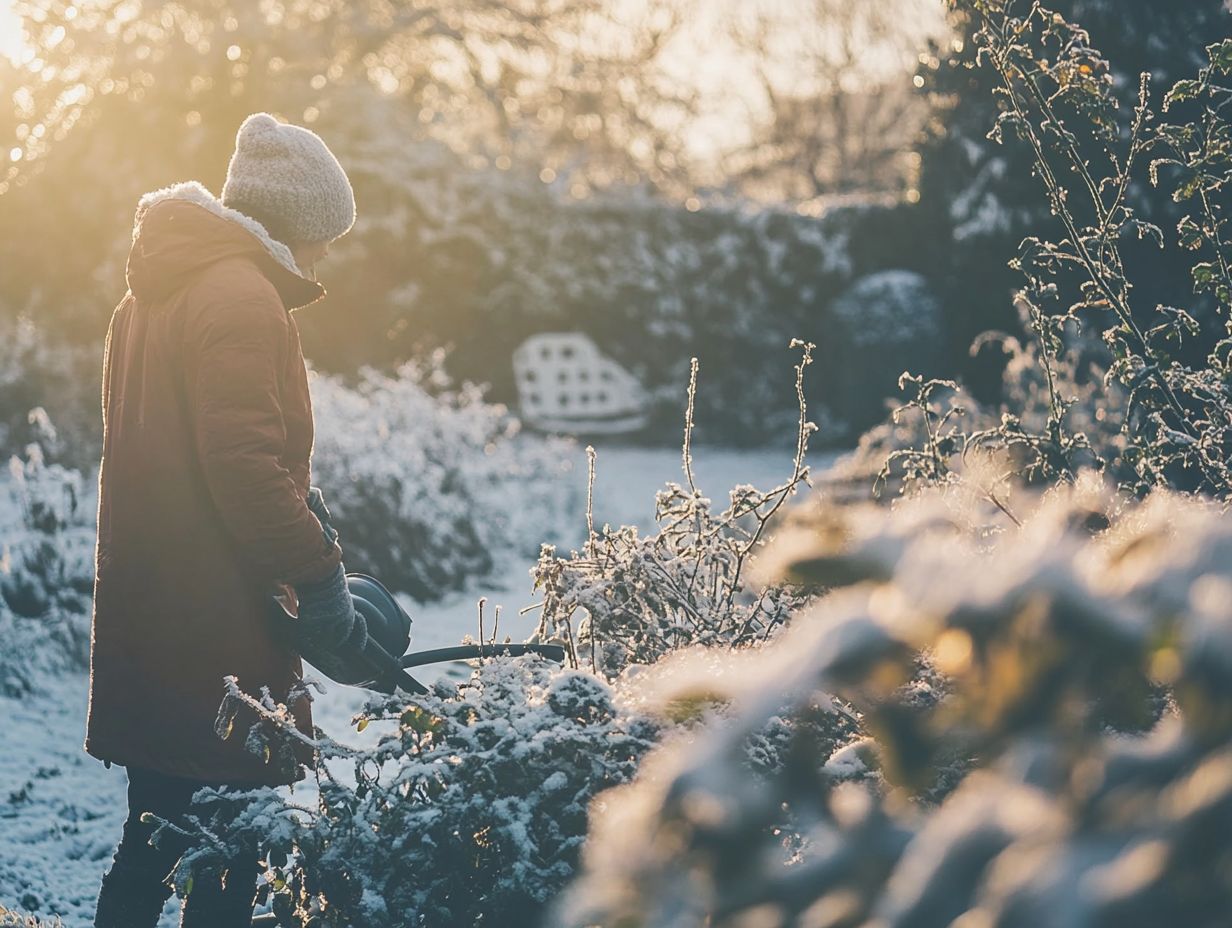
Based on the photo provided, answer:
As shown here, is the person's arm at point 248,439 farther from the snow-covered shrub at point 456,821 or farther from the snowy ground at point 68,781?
the snowy ground at point 68,781

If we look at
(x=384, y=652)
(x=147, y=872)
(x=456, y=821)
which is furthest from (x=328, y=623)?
(x=147, y=872)

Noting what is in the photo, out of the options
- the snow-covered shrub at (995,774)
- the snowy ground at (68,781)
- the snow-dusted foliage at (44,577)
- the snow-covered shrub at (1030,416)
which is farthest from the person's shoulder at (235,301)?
the snow-covered shrub at (1030,416)

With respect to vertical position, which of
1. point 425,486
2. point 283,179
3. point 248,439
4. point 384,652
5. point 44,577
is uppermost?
point 283,179

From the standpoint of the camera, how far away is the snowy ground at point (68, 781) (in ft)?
11.0

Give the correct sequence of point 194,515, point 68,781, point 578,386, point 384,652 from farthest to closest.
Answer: point 578,386
point 68,781
point 384,652
point 194,515

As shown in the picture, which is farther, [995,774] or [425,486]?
[425,486]

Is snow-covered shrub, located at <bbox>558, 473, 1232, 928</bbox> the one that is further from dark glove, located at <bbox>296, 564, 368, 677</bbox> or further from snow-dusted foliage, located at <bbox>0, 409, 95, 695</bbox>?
snow-dusted foliage, located at <bbox>0, 409, 95, 695</bbox>

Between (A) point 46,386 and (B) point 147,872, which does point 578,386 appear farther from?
(B) point 147,872

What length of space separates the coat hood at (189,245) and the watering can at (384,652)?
2.25 ft

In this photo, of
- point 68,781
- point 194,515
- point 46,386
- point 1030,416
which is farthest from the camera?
point 46,386

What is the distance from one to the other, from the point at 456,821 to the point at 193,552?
0.77 m

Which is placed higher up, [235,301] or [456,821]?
[235,301]

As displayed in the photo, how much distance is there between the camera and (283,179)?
2.49 meters

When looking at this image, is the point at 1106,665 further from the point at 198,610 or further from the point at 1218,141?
the point at 1218,141
